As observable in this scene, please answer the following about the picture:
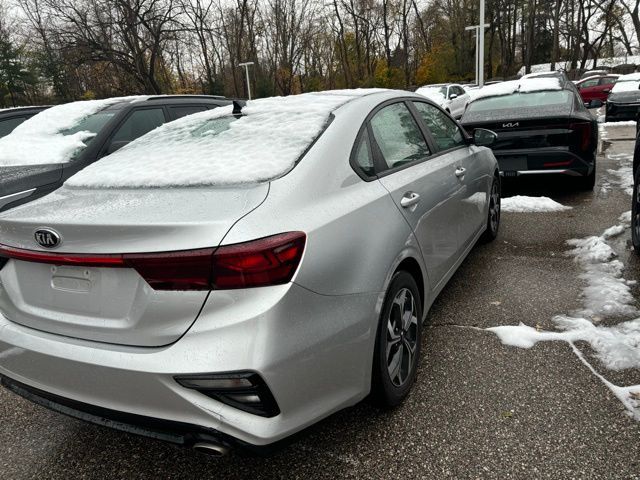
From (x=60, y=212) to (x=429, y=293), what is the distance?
6.32 feet

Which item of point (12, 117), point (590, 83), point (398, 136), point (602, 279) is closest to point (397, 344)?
point (398, 136)

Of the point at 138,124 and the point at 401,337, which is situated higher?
the point at 138,124

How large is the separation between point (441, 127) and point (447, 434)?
89.0 inches

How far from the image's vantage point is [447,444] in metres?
2.17

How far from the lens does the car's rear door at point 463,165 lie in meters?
3.43

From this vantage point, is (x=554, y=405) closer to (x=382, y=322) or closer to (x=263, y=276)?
(x=382, y=322)

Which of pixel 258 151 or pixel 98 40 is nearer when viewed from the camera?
pixel 258 151

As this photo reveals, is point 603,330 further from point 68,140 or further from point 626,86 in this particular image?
point 626,86

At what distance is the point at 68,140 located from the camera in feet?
16.7

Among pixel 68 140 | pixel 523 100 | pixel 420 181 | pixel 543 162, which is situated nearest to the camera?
pixel 420 181

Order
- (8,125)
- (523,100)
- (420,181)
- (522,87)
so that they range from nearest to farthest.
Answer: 1. (420,181)
2. (8,125)
3. (523,100)
4. (522,87)

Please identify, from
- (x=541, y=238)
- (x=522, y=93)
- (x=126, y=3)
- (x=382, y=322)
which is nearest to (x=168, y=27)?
(x=126, y=3)

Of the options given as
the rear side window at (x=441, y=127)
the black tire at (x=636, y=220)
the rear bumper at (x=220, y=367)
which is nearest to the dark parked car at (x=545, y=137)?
the black tire at (x=636, y=220)

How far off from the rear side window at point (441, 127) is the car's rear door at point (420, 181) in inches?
5.9
